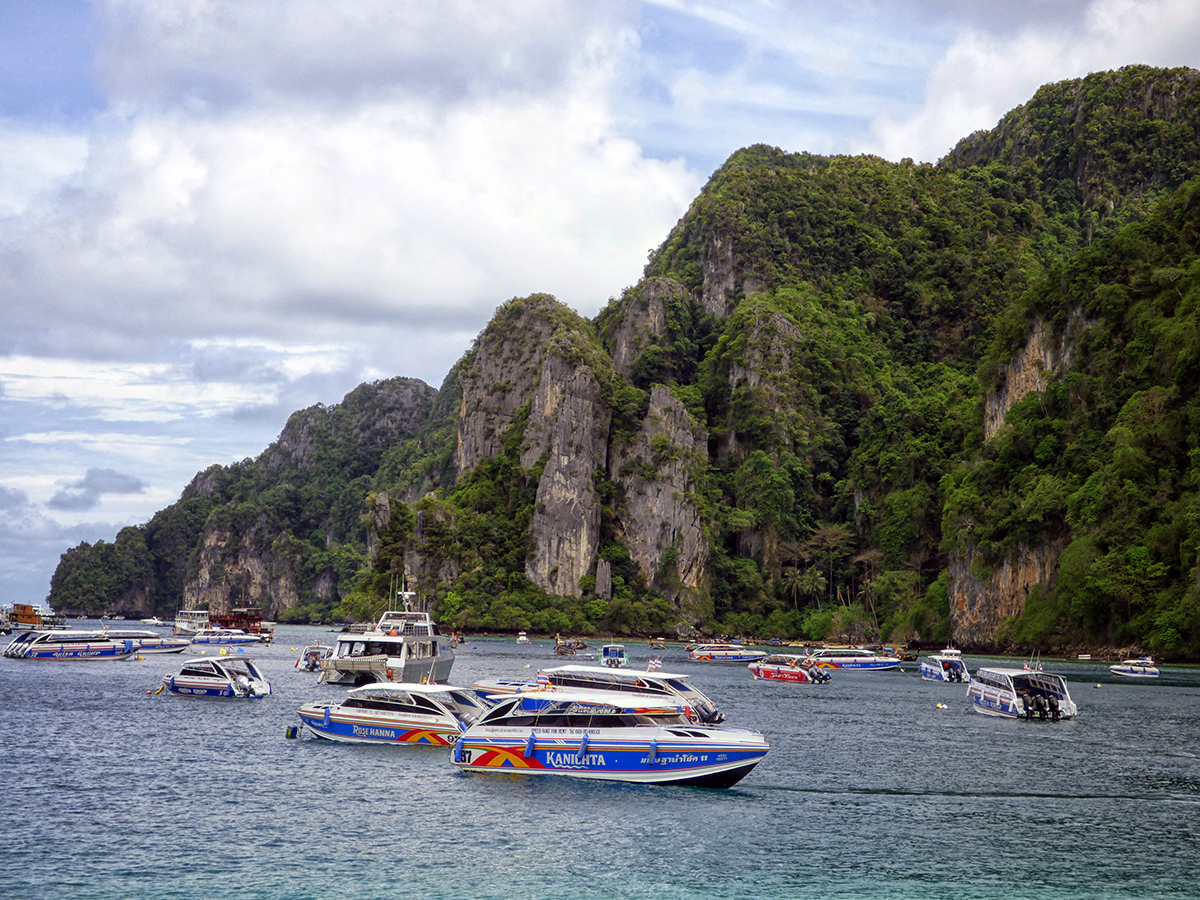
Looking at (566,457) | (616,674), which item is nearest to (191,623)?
(566,457)

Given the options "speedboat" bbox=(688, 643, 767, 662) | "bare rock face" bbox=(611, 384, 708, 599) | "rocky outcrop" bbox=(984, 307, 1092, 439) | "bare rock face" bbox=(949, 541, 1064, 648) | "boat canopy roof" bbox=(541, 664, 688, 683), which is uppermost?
"rocky outcrop" bbox=(984, 307, 1092, 439)

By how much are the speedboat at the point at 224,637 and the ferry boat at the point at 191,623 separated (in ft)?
40.8

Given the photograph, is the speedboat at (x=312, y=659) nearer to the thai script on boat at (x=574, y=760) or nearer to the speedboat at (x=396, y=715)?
the speedboat at (x=396, y=715)

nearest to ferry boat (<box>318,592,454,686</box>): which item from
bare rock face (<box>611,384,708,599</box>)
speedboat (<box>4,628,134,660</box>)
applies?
speedboat (<box>4,628,134,660</box>)

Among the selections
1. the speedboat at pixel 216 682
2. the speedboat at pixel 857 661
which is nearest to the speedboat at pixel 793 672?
the speedboat at pixel 857 661

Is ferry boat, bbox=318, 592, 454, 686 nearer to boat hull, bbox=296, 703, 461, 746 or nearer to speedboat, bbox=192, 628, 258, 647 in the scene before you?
boat hull, bbox=296, 703, 461, 746

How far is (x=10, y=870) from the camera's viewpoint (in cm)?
2512

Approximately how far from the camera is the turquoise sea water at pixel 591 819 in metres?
25.1

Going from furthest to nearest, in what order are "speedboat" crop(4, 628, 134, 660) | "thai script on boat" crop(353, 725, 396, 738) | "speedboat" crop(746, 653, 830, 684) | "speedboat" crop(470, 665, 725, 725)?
"speedboat" crop(4, 628, 134, 660) → "speedboat" crop(746, 653, 830, 684) → "speedboat" crop(470, 665, 725, 725) → "thai script on boat" crop(353, 725, 396, 738)

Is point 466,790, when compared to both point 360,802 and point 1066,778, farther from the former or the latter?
point 1066,778

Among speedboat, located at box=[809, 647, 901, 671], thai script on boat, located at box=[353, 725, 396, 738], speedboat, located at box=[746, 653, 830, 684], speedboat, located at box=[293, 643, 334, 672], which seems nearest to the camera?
thai script on boat, located at box=[353, 725, 396, 738]

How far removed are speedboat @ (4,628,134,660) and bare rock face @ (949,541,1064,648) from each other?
3818 inches

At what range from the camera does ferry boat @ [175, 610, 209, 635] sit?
15538 cm

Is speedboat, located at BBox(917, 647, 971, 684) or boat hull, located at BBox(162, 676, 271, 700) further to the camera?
speedboat, located at BBox(917, 647, 971, 684)
